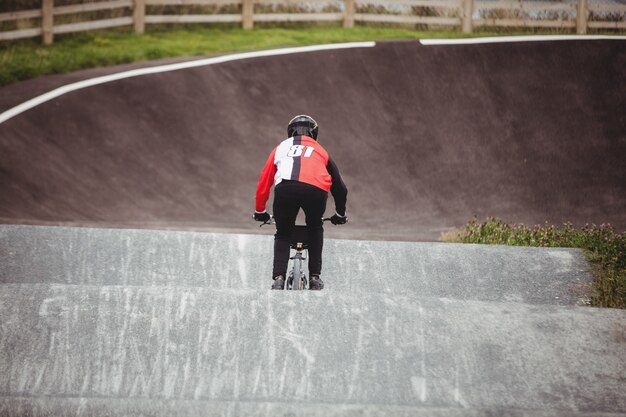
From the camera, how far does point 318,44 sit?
2072cm

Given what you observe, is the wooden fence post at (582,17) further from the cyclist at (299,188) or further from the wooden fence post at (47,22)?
the cyclist at (299,188)

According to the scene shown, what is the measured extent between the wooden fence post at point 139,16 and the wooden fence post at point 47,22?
2146mm

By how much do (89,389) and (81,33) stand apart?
1626cm

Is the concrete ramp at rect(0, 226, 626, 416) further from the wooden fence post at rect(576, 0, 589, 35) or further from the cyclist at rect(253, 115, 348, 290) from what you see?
the wooden fence post at rect(576, 0, 589, 35)

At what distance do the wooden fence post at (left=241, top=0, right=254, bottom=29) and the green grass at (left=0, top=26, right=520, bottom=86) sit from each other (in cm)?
29

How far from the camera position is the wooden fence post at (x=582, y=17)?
67.4ft

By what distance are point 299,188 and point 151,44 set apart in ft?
47.7

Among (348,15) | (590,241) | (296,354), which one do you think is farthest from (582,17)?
(296,354)

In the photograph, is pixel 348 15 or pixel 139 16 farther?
pixel 348 15

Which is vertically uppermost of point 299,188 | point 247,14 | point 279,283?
point 247,14

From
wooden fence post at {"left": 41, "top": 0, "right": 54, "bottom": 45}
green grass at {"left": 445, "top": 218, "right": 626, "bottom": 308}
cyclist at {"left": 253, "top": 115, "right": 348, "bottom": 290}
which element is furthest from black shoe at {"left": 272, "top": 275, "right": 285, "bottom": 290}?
wooden fence post at {"left": 41, "top": 0, "right": 54, "bottom": 45}

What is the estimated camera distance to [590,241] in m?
10.7

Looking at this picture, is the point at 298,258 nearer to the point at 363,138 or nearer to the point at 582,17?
the point at 363,138

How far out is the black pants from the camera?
7078 millimetres
